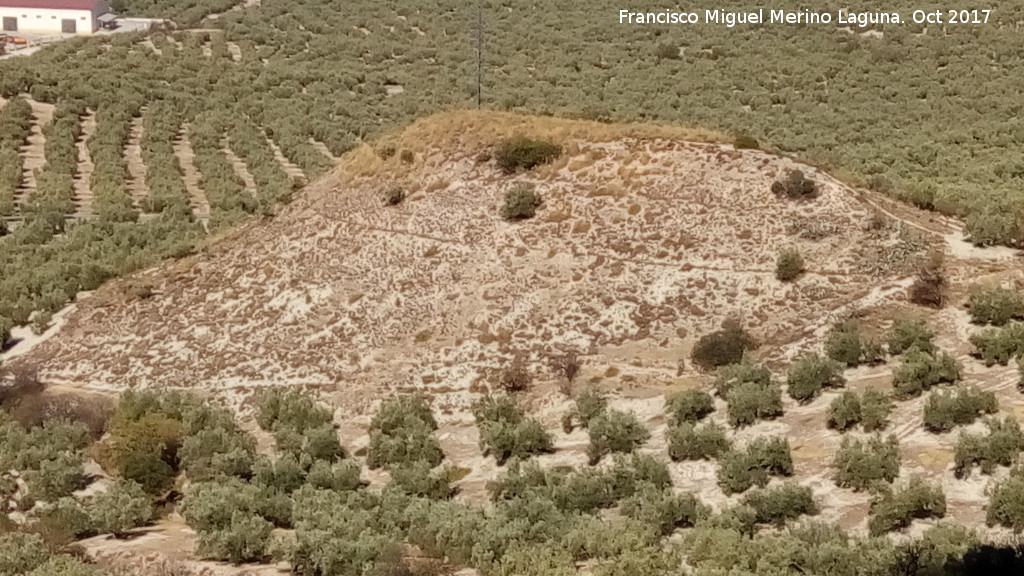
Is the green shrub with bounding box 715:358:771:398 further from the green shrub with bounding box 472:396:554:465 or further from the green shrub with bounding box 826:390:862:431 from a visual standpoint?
the green shrub with bounding box 472:396:554:465

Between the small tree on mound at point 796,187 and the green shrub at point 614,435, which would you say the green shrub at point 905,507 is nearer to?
the green shrub at point 614,435

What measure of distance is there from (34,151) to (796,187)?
31846 mm

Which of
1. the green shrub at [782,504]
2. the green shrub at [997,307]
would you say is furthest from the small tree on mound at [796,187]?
the green shrub at [782,504]

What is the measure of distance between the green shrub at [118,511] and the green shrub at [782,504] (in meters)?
7.50

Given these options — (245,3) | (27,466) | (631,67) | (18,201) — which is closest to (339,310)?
(27,466)

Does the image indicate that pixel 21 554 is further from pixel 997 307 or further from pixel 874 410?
pixel 997 307

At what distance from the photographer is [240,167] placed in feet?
143

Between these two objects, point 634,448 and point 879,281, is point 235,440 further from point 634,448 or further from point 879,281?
point 879,281

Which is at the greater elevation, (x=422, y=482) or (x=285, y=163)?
(x=285, y=163)

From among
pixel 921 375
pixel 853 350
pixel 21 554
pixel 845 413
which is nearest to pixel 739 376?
pixel 853 350

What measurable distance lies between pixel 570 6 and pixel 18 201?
39995 mm

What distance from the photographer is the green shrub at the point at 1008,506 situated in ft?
43.5

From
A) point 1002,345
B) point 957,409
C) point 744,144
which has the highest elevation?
point 744,144

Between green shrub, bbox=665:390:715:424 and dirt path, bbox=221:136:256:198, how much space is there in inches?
919
